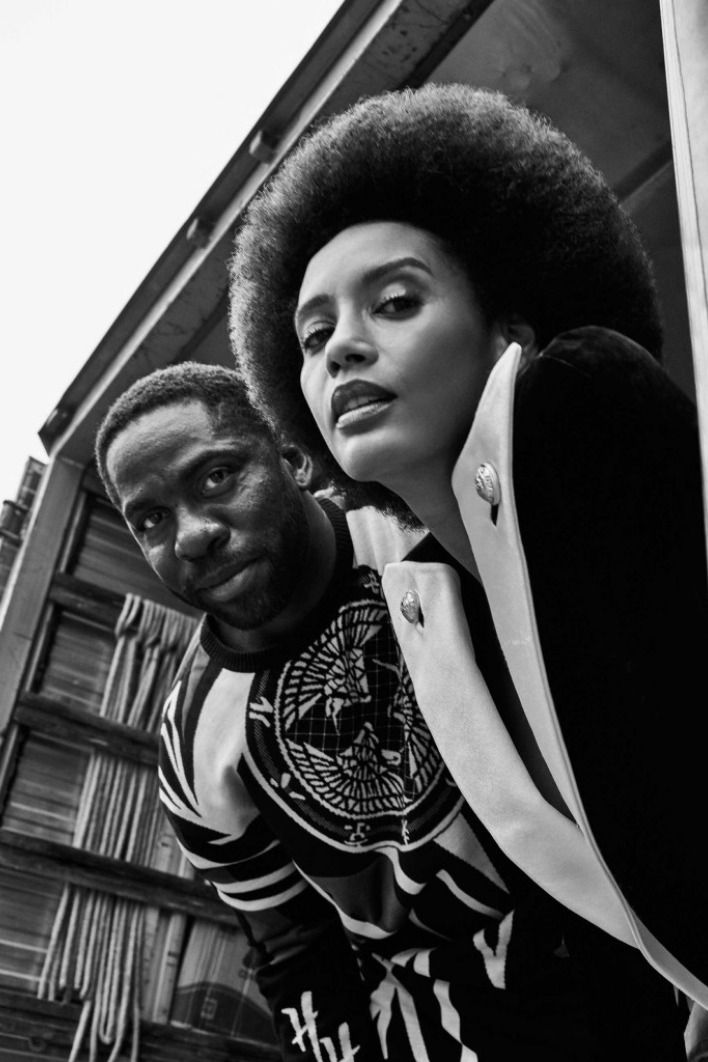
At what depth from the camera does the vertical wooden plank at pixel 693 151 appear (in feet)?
3.45

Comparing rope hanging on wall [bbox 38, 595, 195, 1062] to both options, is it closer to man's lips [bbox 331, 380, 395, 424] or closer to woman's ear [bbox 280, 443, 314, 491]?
woman's ear [bbox 280, 443, 314, 491]

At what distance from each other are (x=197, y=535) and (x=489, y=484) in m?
0.76

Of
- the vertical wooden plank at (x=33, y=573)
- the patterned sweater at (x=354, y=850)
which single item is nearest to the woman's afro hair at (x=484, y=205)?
the patterned sweater at (x=354, y=850)

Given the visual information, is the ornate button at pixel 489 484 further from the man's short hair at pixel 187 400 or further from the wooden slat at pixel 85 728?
the wooden slat at pixel 85 728

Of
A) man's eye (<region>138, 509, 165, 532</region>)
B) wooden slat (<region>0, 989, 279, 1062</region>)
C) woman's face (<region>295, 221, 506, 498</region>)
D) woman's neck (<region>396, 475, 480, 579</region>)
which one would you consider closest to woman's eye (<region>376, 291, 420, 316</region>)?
woman's face (<region>295, 221, 506, 498</region>)

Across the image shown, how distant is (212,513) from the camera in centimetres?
194

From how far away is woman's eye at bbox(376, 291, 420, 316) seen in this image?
4.94 feet

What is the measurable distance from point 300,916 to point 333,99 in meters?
1.87

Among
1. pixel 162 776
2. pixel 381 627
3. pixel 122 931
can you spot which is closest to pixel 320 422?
pixel 381 627

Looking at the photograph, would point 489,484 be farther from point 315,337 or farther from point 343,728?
point 343,728

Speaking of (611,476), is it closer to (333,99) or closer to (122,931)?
(333,99)

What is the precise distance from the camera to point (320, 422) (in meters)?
1.59

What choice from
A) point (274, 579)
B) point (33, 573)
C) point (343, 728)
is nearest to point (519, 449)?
point (274, 579)

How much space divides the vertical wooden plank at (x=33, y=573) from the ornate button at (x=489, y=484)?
2591mm
